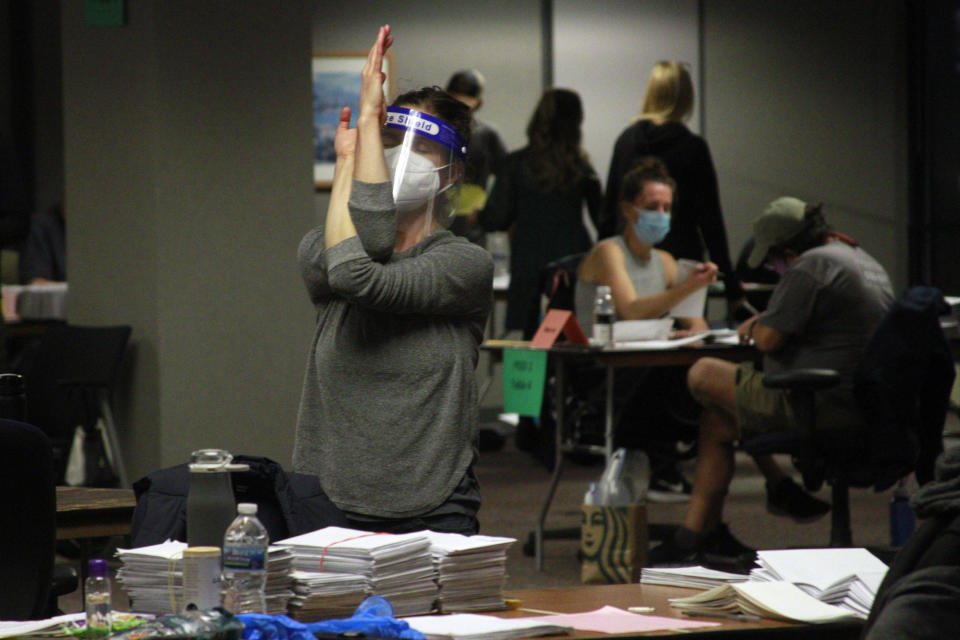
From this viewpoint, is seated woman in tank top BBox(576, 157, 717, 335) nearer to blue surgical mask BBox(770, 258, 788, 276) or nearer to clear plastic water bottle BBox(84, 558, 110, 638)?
blue surgical mask BBox(770, 258, 788, 276)

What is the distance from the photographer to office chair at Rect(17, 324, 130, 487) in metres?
4.84

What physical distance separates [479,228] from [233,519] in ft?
17.7

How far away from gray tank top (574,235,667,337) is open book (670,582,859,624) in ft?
11.0

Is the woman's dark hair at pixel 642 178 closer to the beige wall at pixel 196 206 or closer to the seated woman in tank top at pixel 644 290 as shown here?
the seated woman in tank top at pixel 644 290

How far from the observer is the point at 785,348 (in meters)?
4.57

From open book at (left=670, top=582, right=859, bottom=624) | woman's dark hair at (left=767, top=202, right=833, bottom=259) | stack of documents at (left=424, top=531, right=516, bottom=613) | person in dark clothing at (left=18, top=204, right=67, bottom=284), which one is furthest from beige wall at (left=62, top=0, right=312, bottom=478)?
person in dark clothing at (left=18, top=204, right=67, bottom=284)

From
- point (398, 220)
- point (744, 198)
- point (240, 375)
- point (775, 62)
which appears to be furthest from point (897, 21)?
point (398, 220)

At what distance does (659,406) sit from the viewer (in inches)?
209

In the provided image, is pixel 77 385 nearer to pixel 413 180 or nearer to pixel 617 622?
pixel 413 180

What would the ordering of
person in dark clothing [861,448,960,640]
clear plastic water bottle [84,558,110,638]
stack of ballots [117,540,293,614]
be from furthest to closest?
stack of ballots [117,540,293,614]
clear plastic water bottle [84,558,110,638]
person in dark clothing [861,448,960,640]

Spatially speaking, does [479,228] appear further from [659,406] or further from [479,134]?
[659,406]

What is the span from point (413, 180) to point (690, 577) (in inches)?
33.2

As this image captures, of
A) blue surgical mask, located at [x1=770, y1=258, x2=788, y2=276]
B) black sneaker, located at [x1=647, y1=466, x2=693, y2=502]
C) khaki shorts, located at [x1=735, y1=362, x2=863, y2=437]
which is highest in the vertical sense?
blue surgical mask, located at [x1=770, y1=258, x2=788, y2=276]

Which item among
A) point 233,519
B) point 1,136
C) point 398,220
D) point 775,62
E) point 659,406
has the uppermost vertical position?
point 775,62
